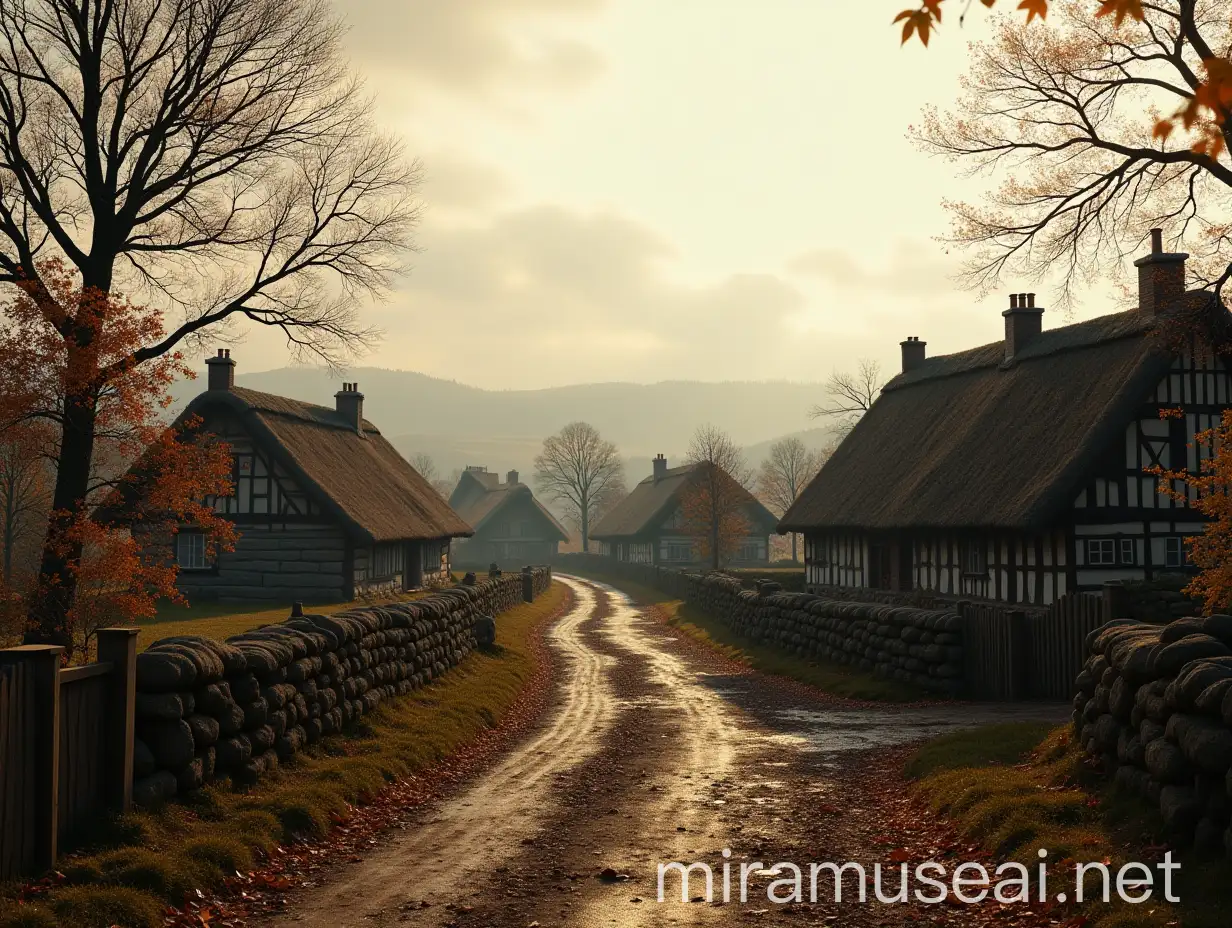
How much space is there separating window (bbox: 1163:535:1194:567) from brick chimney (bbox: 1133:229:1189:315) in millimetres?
5734

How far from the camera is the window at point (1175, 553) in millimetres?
25609

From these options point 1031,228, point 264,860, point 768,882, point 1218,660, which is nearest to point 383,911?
point 264,860

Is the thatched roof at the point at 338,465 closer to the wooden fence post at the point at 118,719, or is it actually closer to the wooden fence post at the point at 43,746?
the wooden fence post at the point at 118,719

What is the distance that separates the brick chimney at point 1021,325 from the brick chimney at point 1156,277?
5.57 m

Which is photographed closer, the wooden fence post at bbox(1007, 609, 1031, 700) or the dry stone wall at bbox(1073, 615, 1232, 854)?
the dry stone wall at bbox(1073, 615, 1232, 854)

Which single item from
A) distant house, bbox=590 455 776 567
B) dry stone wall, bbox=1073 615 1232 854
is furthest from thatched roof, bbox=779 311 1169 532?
distant house, bbox=590 455 776 567

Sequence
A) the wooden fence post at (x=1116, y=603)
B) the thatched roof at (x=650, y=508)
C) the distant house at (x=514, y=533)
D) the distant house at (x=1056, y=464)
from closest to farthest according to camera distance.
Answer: the wooden fence post at (x=1116, y=603) < the distant house at (x=1056, y=464) < the thatched roof at (x=650, y=508) < the distant house at (x=514, y=533)

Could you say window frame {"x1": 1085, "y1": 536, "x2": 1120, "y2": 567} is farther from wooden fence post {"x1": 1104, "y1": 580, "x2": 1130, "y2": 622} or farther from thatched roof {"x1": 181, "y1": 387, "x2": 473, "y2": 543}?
thatched roof {"x1": 181, "y1": 387, "x2": 473, "y2": 543}

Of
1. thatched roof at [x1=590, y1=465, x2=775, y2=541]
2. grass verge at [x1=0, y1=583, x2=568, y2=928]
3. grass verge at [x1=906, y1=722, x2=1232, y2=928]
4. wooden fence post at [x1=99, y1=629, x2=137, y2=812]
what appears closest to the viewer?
grass verge at [x1=906, y1=722, x2=1232, y2=928]

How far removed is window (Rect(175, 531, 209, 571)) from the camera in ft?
120

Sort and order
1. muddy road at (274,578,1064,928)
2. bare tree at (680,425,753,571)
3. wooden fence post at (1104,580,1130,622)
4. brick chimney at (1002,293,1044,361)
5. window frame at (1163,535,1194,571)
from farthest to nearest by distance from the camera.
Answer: bare tree at (680,425,753,571) → brick chimney at (1002,293,1044,361) → window frame at (1163,535,1194,571) → wooden fence post at (1104,580,1130,622) → muddy road at (274,578,1064,928)

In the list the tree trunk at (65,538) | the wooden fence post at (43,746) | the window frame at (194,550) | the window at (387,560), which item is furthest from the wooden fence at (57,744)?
the window at (387,560)

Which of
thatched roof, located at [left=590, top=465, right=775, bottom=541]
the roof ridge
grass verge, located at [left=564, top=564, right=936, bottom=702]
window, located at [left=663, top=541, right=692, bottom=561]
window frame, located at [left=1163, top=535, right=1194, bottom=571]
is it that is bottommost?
grass verge, located at [left=564, top=564, right=936, bottom=702]

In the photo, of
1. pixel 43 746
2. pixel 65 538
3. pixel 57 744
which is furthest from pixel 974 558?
pixel 43 746
